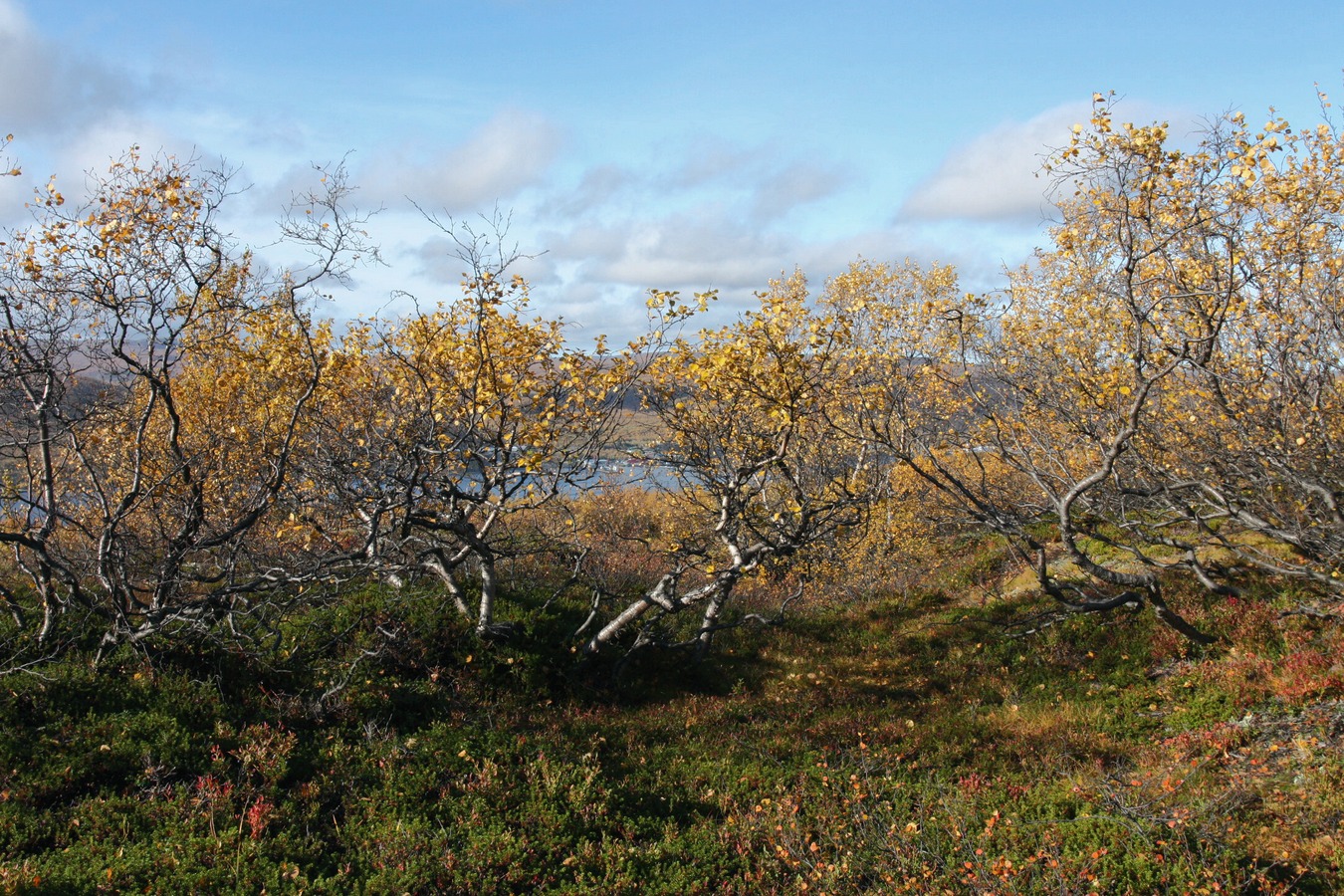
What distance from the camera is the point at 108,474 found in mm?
14000

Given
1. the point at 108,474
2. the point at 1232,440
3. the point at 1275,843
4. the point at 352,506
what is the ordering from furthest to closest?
the point at 108,474 < the point at 1232,440 < the point at 352,506 < the point at 1275,843

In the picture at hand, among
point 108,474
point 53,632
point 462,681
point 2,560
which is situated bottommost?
point 462,681

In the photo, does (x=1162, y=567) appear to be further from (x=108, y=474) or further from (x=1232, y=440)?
(x=108, y=474)

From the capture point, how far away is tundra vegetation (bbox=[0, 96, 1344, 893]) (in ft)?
20.2

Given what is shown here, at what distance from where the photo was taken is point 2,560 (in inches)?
539

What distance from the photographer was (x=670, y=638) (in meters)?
11.7

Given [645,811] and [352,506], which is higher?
[352,506]

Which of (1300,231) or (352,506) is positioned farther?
(352,506)

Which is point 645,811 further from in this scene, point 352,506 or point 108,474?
point 108,474

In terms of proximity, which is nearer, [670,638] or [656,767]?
[656,767]

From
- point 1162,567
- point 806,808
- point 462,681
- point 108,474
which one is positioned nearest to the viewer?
point 806,808

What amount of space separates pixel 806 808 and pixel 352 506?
5.90 m

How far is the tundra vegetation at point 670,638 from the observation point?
20.2 ft

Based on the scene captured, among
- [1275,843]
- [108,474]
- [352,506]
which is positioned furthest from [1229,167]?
[108,474]
